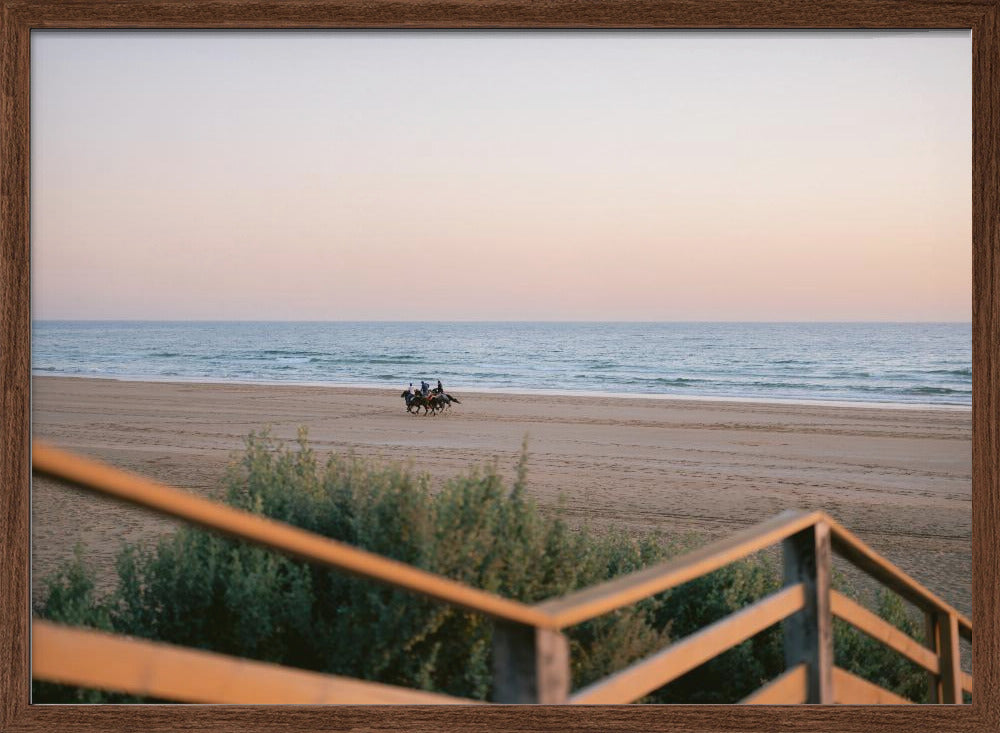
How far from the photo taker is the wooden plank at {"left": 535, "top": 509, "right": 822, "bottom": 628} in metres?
1.16

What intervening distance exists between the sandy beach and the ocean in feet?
1.33

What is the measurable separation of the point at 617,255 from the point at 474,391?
779cm

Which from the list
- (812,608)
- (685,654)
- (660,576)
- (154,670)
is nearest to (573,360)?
(812,608)

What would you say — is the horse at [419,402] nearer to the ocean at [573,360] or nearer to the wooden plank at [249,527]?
the ocean at [573,360]

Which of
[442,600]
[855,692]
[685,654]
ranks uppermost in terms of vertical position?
[442,600]

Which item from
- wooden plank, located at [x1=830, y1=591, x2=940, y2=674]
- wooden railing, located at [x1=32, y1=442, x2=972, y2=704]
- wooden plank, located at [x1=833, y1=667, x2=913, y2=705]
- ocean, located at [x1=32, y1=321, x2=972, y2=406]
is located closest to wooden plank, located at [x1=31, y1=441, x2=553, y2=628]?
wooden railing, located at [x1=32, y1=442, x2=972, y2=704]

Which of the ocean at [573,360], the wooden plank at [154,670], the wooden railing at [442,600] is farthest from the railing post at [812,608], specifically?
the ocean at [573,360]

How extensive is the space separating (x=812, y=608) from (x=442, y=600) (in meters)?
0.96

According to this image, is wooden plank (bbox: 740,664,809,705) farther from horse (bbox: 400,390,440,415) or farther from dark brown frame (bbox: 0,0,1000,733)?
horse (bbox: 400,390,440,415)

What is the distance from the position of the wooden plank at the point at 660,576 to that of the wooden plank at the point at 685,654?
0.42 ft

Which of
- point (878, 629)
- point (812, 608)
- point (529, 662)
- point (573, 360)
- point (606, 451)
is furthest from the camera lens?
point (573, 360)

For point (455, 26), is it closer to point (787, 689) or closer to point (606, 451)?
point (787, 689)

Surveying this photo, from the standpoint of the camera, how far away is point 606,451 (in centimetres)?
826

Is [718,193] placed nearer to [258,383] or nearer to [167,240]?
[167,240]
